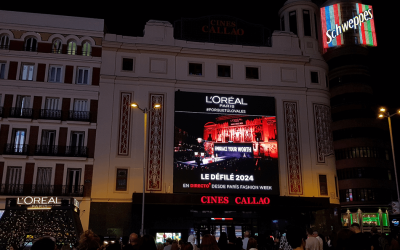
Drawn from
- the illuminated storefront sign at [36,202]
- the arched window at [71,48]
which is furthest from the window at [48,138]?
the illuminated storefront sign at [36,202]

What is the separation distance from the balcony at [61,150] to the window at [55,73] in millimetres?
5970

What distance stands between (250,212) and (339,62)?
123 feet

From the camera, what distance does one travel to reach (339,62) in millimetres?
63406

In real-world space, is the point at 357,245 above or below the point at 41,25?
below

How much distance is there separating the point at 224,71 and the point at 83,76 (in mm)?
12616

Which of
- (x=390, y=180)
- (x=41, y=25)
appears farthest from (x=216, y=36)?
(x=390, y=180)

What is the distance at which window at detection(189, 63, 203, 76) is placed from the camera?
121 ft

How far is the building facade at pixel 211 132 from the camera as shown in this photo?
108 feet

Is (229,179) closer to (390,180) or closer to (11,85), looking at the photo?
(11,85)

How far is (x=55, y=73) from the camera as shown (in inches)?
1384

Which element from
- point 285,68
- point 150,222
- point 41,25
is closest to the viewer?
point 150,222

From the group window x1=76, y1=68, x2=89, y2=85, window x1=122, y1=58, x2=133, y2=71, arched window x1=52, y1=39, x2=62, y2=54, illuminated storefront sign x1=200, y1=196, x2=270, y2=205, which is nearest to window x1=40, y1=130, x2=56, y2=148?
window x1=76, y1=68, x2=89, y2=85

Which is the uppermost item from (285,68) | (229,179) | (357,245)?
(285,68)

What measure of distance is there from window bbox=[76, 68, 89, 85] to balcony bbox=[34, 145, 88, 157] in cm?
594
